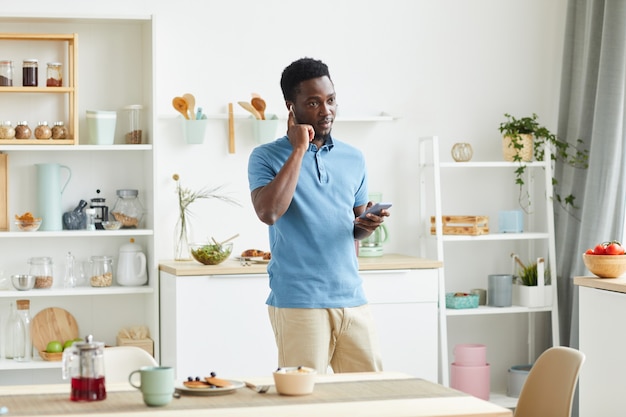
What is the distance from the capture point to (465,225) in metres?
4.61

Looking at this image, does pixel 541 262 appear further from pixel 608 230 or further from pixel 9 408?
pixel 9 408

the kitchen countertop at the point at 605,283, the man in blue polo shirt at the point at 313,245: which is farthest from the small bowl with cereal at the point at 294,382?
the kitchen countertop at the point at 605,283

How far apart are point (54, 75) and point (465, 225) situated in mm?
2032

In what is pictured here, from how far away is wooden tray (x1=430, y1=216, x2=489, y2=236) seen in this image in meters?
4.57

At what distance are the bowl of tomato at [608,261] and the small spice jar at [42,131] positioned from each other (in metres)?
2.36

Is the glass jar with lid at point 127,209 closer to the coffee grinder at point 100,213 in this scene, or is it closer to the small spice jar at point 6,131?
the coffee grinder at point 100,213

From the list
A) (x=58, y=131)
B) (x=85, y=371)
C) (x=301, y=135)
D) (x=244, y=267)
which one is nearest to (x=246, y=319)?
(x=244, y=267)

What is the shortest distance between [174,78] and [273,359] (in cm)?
142

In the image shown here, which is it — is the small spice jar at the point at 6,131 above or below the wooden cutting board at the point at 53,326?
above

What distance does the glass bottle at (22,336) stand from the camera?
4250mm

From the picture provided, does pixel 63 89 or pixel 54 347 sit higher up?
pixel 63 89

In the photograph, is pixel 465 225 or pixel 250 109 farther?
pixel 465 225

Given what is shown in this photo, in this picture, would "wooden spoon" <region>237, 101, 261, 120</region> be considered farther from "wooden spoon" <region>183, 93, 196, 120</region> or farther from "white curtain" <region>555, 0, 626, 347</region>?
"white curtain" <region>555, 0, 626, 347</region>

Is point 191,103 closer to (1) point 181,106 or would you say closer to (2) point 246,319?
(1) point 181,106
